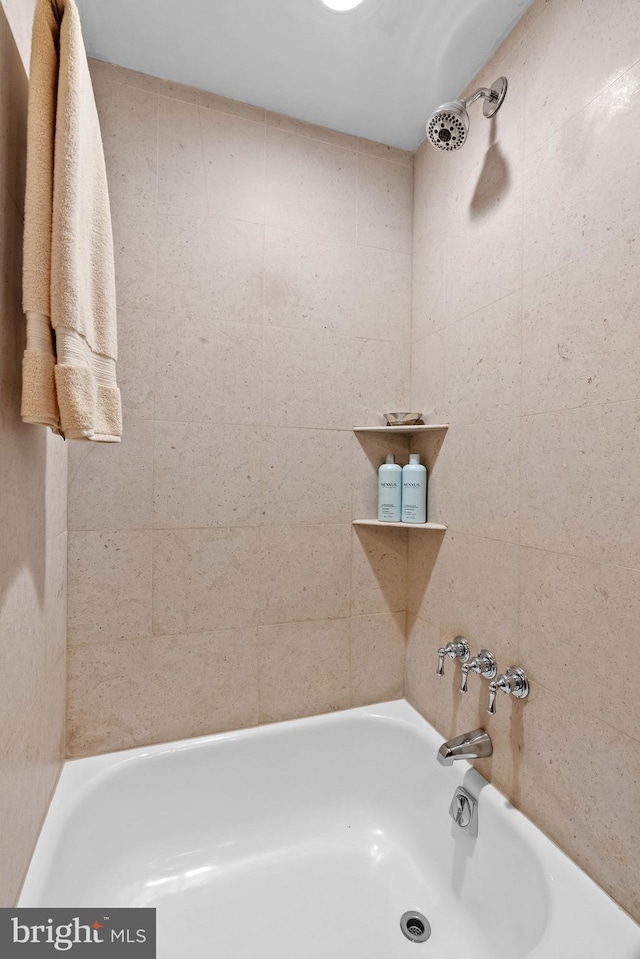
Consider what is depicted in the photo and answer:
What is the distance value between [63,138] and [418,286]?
1.18 meters

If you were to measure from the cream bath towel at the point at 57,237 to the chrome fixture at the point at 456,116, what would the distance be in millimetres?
861

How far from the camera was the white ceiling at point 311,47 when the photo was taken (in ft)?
3.74

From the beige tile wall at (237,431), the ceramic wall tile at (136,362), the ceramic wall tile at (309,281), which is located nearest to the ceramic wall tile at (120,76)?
the beige tile wall at (237,431)

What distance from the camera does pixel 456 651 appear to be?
1331 mm

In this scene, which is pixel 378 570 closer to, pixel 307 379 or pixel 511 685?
pixel 511 685

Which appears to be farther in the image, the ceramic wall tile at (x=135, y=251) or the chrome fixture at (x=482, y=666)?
the ceramic wall tile at (x=135, y=251)

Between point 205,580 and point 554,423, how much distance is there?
1094 mm

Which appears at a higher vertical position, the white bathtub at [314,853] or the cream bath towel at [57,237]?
the cream bath towel at [57,237]

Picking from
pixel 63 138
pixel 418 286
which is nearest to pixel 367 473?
pixel 418 286

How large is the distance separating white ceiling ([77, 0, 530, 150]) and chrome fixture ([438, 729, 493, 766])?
1.91 meters

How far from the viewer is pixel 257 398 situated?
1.46m

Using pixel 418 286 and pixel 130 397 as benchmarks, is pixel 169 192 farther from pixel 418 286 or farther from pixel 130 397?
pixel 418 286

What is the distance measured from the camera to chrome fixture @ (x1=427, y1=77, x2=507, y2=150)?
1.17 m

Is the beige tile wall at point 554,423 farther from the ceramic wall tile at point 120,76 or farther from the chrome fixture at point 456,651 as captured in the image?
the ceramic wall tile at point 120,76
